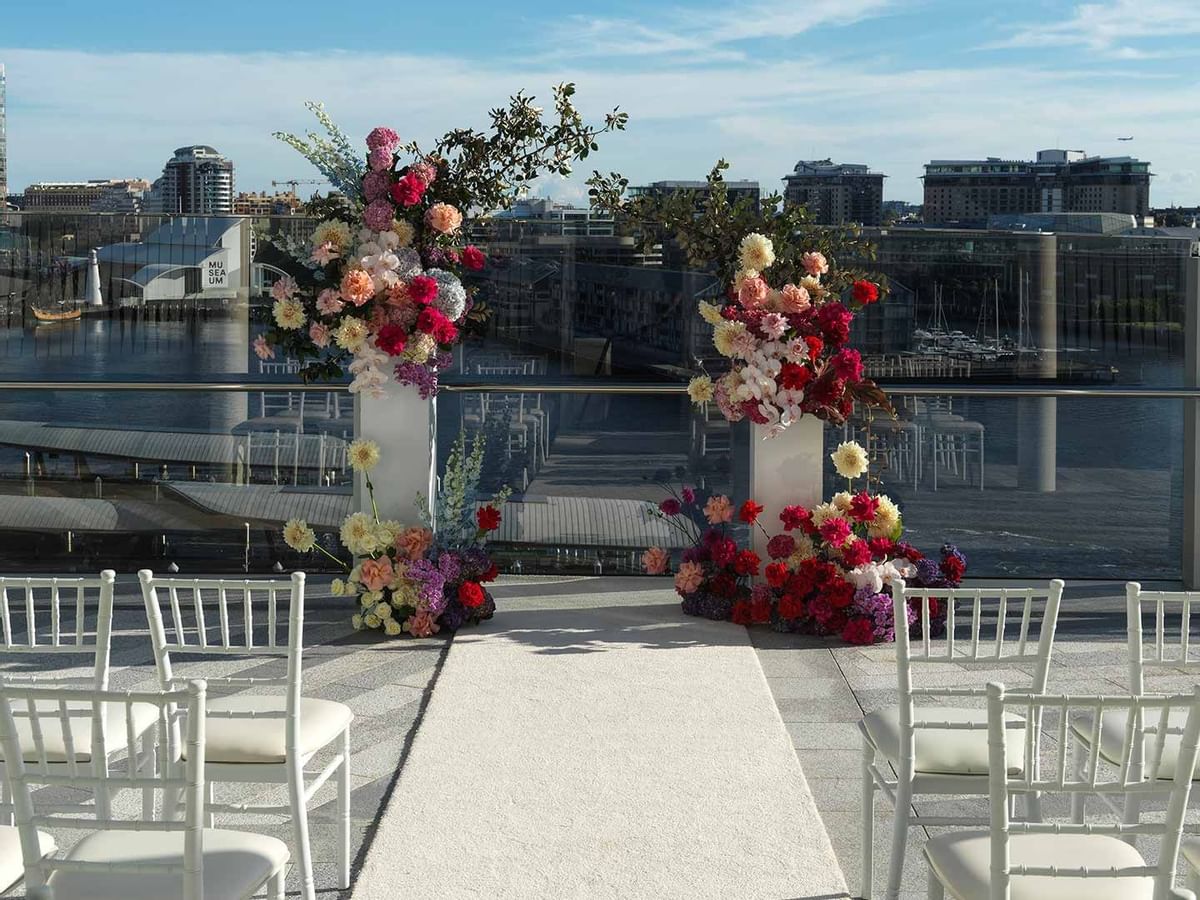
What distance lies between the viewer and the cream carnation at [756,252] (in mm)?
5820

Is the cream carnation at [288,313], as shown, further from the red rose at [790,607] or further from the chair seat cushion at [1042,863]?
the chair seat cushion at [1042,863]

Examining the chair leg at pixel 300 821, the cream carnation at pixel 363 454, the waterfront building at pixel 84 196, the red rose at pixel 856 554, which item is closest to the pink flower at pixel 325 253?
the cream carnation at pixel 363 454

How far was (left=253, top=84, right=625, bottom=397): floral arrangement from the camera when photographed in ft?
18.6

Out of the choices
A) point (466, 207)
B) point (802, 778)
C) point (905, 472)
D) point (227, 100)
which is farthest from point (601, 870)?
point (227, 100)

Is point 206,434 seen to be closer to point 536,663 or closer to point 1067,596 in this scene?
point 536,663

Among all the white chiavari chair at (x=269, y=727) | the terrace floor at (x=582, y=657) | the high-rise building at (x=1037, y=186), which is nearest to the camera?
the white chiavari chair at (x=269, y=727)

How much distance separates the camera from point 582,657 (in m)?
5.41

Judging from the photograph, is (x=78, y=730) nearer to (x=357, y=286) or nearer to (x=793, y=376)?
(x=357, y=286)

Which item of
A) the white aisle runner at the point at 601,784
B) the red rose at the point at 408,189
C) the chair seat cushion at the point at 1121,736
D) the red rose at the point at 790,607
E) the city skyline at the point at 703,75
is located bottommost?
the white aisle runner at the point at 601,784

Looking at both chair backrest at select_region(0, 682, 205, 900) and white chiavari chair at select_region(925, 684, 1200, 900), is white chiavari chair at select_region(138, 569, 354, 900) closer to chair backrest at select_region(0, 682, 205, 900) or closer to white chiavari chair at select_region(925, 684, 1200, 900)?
chair backrest at select_region(0, 682, 205, 900)

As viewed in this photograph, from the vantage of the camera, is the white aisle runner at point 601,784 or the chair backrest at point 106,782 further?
the white aisle runner at point 601,784

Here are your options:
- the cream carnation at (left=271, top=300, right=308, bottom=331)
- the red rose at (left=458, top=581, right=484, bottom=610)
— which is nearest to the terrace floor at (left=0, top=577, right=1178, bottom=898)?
the red rose at (left=458, top=581, right=484, bottom=610)

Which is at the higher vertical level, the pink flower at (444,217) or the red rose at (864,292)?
the pink flower at (444,217)

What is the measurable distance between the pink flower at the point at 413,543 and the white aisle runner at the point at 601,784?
0.41 m
